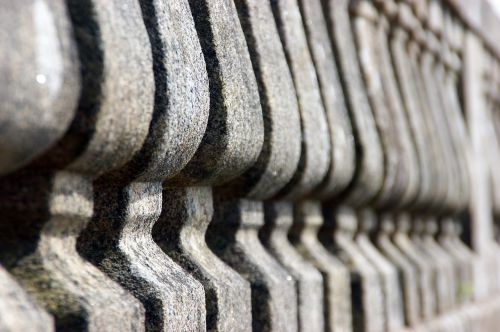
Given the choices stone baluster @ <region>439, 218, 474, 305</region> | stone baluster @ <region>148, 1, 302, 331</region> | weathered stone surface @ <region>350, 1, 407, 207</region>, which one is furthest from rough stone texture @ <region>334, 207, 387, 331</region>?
stone baluster @ <region>439, 218, 474, 305</region>

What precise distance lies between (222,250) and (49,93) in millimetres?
704

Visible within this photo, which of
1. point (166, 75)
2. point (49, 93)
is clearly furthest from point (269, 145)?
point (49, 93)

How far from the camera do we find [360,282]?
2033 millimetres

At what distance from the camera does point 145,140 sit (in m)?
1.14

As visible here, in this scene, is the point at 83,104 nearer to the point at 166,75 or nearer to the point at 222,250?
the point at 166,75

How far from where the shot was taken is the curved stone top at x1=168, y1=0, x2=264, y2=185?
4.36 feet

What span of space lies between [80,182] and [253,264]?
21.7 inches

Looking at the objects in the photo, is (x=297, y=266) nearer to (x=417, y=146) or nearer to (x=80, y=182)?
(x=80, y=182)

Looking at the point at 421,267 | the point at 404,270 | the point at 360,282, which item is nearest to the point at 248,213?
the point at 360,282

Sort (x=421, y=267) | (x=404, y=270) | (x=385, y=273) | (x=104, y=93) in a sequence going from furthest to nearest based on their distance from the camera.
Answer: (x=421, y=267) → (x=404, y=270) → (x=385, y=273) → (x=104, y=93)

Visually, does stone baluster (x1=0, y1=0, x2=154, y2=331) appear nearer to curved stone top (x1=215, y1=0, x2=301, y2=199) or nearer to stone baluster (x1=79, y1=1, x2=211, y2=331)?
stone baluster (x1=79, y1=1, x2=211, y2=331)

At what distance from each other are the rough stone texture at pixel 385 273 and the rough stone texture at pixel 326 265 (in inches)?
8.8

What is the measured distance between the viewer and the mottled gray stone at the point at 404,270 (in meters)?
2.31

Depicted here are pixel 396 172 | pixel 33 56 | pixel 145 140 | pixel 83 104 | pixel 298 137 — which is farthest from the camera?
pixel 396 172
